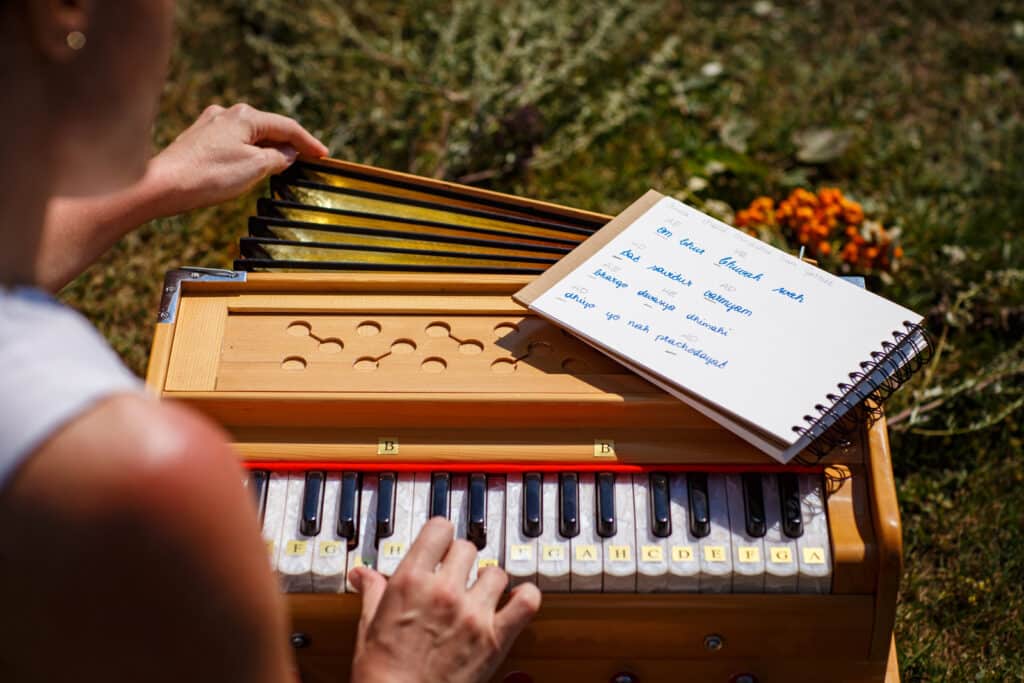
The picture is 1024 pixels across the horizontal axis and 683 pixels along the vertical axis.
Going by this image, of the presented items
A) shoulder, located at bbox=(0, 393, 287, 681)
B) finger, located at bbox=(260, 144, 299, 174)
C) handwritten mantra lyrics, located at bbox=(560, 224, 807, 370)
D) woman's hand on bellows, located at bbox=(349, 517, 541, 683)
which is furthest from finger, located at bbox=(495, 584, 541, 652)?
finger, located at bbox=(260, 144, 299, 174)

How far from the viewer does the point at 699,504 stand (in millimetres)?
2176

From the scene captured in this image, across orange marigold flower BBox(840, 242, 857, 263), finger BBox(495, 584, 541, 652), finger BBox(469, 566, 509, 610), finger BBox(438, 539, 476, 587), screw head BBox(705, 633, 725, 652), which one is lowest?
screw head BBox(705, 633, 725, 652)

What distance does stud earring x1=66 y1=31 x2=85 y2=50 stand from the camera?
3.82 ft

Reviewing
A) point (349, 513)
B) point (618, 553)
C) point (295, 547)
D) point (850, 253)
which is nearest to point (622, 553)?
point (618, 553)

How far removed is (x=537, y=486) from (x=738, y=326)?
0.60m

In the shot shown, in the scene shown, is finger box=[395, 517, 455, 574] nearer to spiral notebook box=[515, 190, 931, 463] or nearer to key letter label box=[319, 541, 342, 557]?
key letter label box=[319, 541, 342, 557]

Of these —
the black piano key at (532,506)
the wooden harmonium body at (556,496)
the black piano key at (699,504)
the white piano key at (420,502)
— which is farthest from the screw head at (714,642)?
the white piano key at (420,502)

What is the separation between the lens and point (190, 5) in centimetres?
524

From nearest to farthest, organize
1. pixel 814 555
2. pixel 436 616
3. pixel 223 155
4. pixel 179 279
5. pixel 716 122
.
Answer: pixel 436 616 < pixel 814 555 < pixel 179 279 < pixel 223 155 < pixel 716 122

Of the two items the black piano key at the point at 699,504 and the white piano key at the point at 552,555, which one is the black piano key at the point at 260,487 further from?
the black piano key at the point at 699,504

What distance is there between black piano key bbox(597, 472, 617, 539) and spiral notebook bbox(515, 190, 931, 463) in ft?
0.79

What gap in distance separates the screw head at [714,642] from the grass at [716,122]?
4.13 ft

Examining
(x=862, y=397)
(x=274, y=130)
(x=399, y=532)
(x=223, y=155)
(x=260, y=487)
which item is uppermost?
(x=274, y=130)

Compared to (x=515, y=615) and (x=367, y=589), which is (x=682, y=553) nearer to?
(x=515, y=615)
